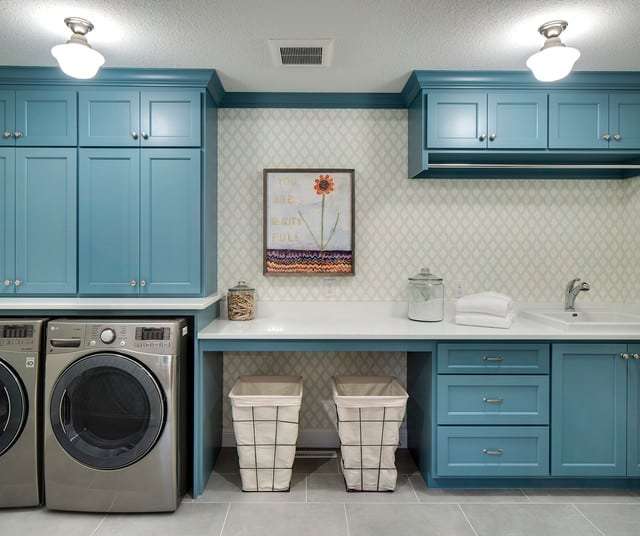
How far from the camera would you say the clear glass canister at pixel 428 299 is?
281 centimetres

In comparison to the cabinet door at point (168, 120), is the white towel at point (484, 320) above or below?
below

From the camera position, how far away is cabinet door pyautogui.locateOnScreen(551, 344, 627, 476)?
7.97 ft

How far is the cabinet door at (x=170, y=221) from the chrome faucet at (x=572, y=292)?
2358 mm

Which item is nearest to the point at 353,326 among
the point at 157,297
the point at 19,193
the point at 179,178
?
the point at 157,297

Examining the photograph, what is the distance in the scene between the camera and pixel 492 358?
2426mm

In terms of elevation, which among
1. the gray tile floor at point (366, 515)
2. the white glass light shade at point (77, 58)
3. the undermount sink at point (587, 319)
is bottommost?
the gray tile floor at point (366, 515)

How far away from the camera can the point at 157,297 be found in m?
2.64

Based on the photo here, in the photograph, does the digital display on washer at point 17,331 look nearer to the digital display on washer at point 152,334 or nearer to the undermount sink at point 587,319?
the digital display on washer at point 152,334

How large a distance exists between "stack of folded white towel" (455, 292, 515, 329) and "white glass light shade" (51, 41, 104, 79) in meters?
2.33

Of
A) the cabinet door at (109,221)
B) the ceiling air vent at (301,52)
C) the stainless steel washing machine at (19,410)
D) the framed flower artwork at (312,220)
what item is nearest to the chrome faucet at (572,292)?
the framed flower artwork at (312,220)

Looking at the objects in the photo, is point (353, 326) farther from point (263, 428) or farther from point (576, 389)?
point (576, 389)

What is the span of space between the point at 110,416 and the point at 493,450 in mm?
2017

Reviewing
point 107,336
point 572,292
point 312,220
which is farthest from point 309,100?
point 572,292

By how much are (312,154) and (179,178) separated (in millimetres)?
936
